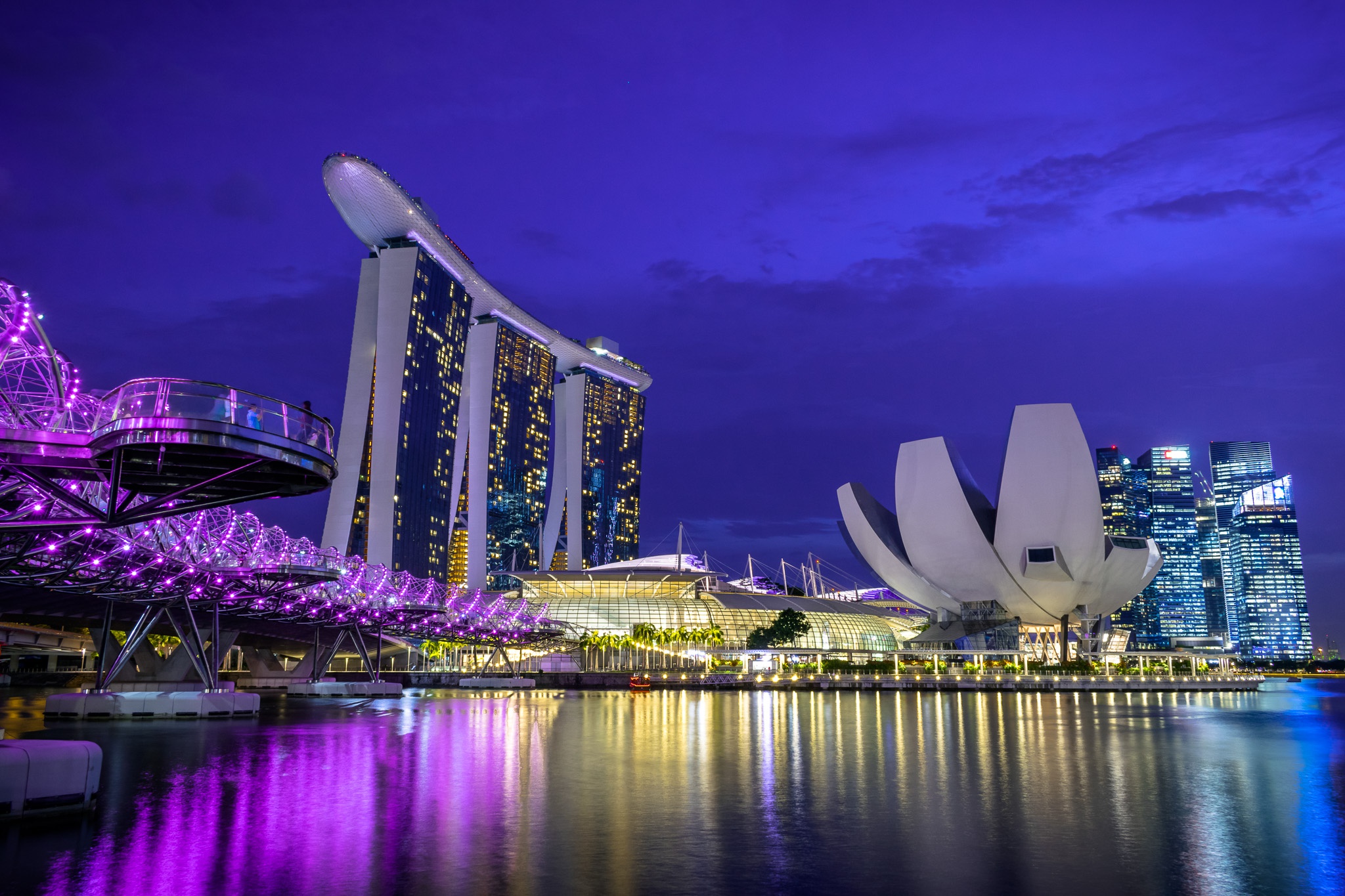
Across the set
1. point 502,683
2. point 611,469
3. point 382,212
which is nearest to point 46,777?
point 502,683

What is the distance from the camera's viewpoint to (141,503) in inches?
614

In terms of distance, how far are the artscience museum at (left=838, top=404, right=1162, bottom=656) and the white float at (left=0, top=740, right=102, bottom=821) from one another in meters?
61.2

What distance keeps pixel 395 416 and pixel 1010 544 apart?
5076 cm

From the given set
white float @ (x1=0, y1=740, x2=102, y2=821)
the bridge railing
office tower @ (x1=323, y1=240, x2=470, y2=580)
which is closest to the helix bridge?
the bridge railing

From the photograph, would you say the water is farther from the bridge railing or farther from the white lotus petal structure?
the white lotus petal structure

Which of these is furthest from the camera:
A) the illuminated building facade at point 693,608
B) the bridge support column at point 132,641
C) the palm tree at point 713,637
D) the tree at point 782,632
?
the illuminated building facade at point 693,608

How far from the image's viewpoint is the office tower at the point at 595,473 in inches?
5281

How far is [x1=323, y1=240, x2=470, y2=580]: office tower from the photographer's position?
277 ft

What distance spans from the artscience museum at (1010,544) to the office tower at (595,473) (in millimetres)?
59324

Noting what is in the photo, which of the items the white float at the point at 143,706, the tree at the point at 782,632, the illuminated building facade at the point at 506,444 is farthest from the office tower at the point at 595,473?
the white float at the point at 143,706

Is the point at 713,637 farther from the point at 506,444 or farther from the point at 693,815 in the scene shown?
the point at 693,815

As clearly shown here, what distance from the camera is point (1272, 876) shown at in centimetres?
850

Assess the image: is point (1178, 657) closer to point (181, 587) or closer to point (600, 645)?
point (600, 645)

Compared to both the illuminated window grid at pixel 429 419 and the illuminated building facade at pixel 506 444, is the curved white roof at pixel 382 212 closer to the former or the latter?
the illuminated window grid at pixel 429 419
